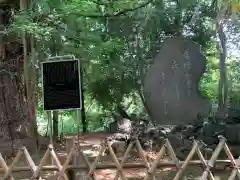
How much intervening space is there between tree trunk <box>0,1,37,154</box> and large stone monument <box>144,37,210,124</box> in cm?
405

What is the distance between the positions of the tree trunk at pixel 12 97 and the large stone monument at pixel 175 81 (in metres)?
4.05

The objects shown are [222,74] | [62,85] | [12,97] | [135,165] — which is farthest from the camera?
[222,74]

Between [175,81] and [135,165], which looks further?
[175,81]

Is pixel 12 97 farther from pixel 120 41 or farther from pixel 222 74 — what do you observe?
pixel 222 74

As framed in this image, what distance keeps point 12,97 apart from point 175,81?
4.75m

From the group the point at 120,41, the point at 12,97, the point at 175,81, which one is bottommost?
the point at 12,97

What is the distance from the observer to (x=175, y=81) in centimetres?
1070

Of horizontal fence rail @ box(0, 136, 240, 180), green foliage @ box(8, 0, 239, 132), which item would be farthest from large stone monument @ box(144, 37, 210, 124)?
horizontal fence rail @ box(0, 136, 240, 180)

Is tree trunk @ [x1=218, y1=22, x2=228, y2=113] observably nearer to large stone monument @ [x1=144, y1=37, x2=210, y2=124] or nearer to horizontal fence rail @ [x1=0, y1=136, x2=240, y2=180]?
large stone monument @ [x1=144, y1=37, x2=210, y2=124]

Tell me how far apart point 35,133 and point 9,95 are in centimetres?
133

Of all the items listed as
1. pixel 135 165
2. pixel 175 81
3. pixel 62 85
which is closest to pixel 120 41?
pixel 175 81

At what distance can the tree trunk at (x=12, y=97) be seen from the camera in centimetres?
779

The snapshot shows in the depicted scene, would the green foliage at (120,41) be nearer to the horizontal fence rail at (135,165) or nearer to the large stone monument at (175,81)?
the large stone monument at (175,81)

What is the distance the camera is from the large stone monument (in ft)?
34.5
